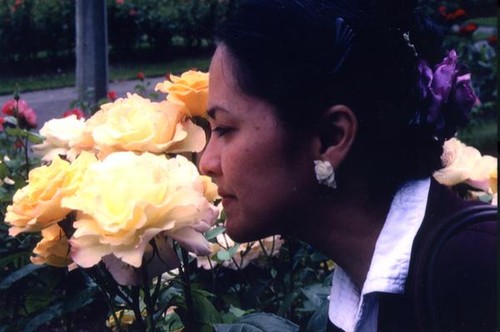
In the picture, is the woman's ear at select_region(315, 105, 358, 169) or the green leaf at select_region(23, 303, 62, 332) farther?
the green leaf at select_region(23, 303, 62, 332)

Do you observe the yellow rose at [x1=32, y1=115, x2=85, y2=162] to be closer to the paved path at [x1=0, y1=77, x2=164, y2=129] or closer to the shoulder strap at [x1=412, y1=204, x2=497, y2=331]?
the shoulder strap at [x1=412, y1=204, x2=497, y2=331]

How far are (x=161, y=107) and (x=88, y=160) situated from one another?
18 centimetres

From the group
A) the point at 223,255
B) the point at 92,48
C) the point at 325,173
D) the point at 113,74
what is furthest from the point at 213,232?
the point at 113,74

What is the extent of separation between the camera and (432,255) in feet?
4.25

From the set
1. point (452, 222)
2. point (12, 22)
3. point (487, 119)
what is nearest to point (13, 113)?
point (452, 222)

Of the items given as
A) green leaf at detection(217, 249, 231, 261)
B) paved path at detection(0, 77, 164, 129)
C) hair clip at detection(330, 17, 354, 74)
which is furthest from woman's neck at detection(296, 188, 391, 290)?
paved path at detection(0, 77, 164, 129)

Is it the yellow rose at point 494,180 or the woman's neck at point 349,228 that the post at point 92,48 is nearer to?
the yellow rose at point 494,180

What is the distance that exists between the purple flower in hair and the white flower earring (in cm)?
17

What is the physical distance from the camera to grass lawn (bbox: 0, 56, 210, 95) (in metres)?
10.1

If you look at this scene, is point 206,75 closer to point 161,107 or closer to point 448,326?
point 161,107

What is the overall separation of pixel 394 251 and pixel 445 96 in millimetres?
285

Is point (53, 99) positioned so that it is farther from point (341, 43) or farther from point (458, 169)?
A: point (341, 43)

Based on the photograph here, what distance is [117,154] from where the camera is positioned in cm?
132

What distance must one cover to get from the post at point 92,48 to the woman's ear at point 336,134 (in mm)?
2243
